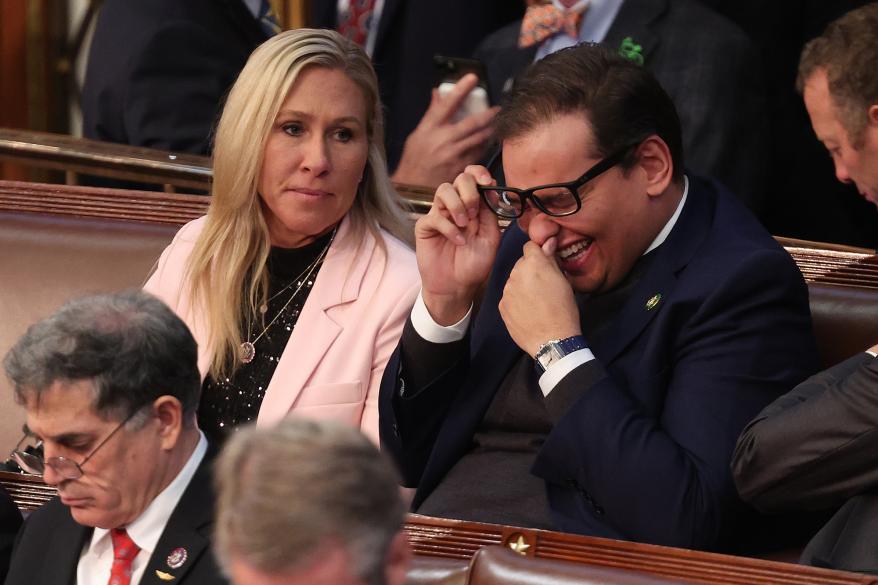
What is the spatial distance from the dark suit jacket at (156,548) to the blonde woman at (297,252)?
58cm

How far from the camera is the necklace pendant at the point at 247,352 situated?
2.76 m

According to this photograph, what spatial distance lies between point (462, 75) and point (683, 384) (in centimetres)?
138

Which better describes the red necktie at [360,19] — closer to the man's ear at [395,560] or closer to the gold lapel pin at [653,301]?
the gold lapel pin at [653,301]

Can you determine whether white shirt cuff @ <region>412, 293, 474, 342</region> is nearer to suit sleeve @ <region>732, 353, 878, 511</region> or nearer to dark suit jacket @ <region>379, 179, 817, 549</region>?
dark suit jacket @ <region>379, 179, 817, 549</region>

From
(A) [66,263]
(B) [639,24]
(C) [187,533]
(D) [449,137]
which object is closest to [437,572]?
(C) [187,533]

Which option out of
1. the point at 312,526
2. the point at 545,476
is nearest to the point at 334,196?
the point at 545,476

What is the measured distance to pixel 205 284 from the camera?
285 cm

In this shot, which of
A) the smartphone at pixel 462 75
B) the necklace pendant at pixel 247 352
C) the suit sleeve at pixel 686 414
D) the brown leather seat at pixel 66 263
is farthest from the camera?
the smartphone at pixel 462 75

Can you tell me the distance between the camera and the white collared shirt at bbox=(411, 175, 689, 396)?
7.48 feet

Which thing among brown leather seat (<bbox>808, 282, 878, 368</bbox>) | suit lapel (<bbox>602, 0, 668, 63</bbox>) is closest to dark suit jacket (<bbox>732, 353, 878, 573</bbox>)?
brown leather seat (<bbox>808, 282, 878, 368</bbox>)

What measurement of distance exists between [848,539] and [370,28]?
2288 millimetres

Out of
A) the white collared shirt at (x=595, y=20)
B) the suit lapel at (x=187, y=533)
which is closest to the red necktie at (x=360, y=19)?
the white collared shirt at (x=595, y=20)

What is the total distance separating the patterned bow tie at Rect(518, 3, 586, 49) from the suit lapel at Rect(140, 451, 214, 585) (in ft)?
5.77

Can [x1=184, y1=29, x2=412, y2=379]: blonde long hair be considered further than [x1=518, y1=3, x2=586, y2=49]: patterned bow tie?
No
